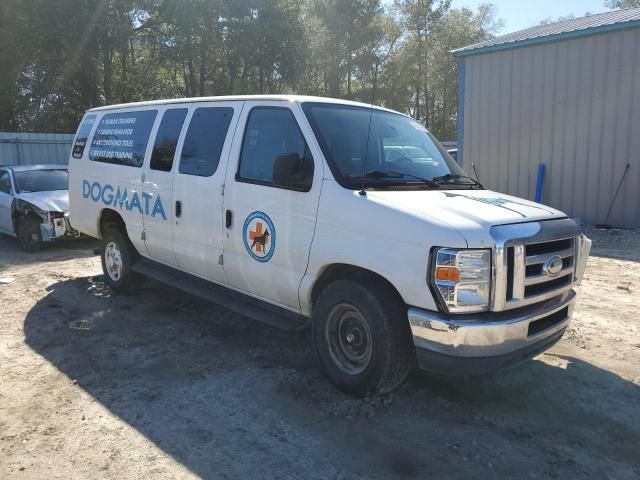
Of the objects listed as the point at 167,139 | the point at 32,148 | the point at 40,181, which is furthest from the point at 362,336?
the point at 32,148

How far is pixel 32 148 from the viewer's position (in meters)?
17.4

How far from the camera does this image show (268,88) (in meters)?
32.1

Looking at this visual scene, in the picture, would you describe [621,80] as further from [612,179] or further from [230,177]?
[230,177]

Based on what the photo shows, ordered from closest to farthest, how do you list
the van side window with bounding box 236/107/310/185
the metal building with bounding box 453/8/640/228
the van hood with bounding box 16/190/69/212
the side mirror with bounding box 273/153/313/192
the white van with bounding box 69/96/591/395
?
1. the white van with bounding box 69/96/591/395
2. the side mirror with bounding box 273/153/313/192
3. the van side window with bounding box 236/107/310/185
4. the van hood with bounding box 16/190/69/212
5. the metal building with bounding box 453/8/640/228

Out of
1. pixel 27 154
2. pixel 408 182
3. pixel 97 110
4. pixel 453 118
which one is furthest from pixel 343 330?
pixel 453 118

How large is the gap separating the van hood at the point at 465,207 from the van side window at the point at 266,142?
91 cm

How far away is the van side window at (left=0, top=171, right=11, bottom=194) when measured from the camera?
10.2 metres

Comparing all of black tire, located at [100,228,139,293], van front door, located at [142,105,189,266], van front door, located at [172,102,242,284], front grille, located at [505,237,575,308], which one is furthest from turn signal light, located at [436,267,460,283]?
black tire, located at [100,228,139,293]

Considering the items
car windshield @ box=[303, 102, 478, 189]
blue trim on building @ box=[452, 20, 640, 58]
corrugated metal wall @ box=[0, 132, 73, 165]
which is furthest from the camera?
corrugated metal wall @ box=[0, 132, 73, 165]

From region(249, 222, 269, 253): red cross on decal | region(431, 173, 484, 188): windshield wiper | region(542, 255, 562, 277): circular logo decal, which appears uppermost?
region(431, 173, 484, 188): windshield wiper

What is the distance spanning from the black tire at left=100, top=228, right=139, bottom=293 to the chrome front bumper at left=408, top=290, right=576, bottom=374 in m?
4.07

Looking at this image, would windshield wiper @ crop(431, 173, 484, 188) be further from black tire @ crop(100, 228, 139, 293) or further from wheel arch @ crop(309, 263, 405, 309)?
black tire @ crop(100, 228, 139, 293)

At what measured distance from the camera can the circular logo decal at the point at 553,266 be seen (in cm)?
359

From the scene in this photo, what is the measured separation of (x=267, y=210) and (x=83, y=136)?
393 centimetres
